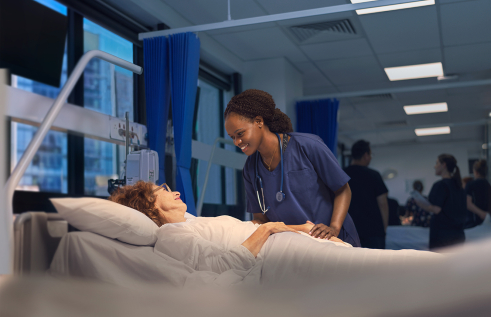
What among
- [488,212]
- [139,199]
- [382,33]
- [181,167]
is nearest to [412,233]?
[488,212]

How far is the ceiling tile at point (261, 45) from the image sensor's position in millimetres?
4457

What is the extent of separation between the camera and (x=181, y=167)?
307cm

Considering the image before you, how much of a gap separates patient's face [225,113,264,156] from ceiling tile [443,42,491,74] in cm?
384

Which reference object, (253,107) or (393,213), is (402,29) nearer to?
(253,107)

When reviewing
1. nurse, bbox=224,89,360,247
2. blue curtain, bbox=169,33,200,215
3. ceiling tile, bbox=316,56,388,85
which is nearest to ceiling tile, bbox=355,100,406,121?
ceiling tile, bbox=316,56,388,85

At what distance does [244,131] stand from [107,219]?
28.3 inches

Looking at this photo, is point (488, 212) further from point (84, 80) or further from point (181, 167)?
point (84, 80)

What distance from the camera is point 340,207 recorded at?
1.79m

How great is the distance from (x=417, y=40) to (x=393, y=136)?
560 cm

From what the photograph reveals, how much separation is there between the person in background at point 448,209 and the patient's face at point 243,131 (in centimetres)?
223

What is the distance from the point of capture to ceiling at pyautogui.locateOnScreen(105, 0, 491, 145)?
3.80 meters

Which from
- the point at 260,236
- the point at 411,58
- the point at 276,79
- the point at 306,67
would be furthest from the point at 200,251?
the point at 411,58

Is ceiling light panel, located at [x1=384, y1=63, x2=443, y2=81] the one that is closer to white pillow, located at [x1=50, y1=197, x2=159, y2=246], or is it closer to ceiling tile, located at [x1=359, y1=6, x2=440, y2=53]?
ceiling tile, located at [x1=359, y1=6, x2=440, y2=53]

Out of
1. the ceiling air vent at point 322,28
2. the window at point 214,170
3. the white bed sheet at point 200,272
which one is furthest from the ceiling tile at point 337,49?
the white bed sheet at point 200,272
